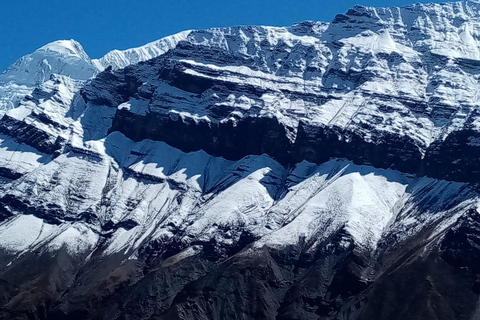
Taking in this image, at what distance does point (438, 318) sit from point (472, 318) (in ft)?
26.7

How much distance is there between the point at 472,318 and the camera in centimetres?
19900

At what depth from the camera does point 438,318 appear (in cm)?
19900
